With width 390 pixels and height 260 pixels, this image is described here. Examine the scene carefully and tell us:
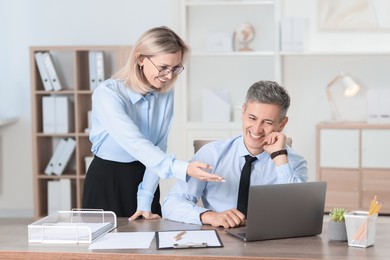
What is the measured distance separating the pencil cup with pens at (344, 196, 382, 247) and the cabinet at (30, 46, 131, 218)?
366 centimetres

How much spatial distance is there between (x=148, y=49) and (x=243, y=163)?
562 mm

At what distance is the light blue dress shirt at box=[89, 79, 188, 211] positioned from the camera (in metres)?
2.67

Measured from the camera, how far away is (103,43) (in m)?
5.98

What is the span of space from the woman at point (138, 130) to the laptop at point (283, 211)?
8.6 inches

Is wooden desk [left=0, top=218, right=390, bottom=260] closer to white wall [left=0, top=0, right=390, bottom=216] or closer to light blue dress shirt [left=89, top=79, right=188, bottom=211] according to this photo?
light blue dress shirt [left=89, top=79, right=188, bottom=211]

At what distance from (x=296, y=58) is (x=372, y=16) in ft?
2.31

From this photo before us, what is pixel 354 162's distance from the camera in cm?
583

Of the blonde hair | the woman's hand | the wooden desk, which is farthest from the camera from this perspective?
the blonde hair

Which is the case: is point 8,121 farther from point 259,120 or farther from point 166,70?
point 259,120

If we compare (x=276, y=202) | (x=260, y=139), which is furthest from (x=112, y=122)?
(x=276, y=202)

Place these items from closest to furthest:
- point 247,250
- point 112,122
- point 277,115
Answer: point 247,250 → point 277,115 → point 112,122

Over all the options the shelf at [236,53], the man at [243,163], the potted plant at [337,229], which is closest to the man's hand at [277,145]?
the man at [243,163]

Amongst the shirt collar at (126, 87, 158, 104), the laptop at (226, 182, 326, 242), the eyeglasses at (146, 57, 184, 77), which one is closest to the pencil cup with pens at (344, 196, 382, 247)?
the laptop at (226, 182, 326, 242)

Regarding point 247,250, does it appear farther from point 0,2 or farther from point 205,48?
point 0,2
